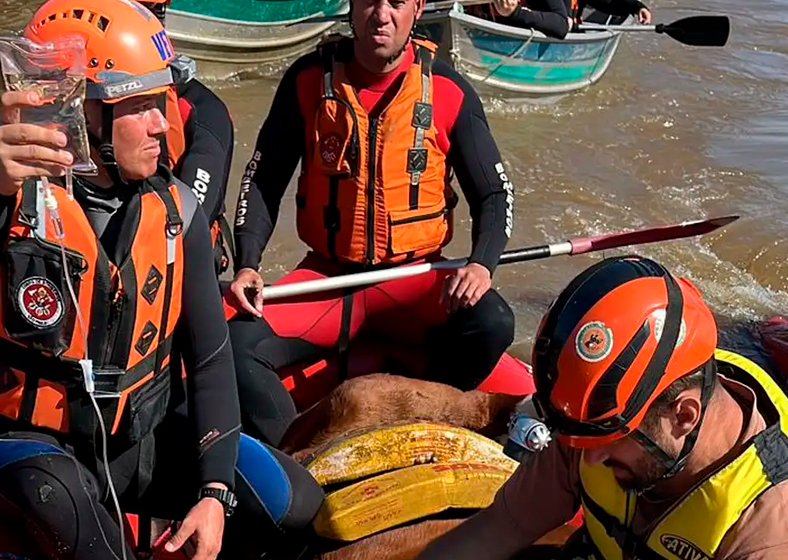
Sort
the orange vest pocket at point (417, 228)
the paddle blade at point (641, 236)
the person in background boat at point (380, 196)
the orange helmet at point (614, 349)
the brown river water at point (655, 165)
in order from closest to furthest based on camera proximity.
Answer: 1. the orange helmet at point (614, 349)
2. the person in background boat at point (380, 196)
3. the orange vest pocket at point (417, 228)
4. the paddle blade at point (641, 236)
5. the brown river water at point (655, 165)

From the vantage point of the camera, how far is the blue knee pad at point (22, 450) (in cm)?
213

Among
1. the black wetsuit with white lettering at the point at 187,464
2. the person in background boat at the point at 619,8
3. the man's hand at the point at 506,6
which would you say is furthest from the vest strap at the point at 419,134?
the person in background boat at the point at 619,8

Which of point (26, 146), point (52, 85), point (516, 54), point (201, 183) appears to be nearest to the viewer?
point (26, 146)

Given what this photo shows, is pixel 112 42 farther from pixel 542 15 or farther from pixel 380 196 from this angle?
pixel 542 15

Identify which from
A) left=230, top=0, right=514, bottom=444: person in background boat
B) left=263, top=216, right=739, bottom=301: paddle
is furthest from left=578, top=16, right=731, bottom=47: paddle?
left=230, top=0, right=514, bottom=444: person in background boat

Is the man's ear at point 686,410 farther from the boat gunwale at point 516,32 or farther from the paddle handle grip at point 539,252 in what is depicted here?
the boat gunwale at point 516,32

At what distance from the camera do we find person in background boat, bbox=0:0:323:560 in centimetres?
213

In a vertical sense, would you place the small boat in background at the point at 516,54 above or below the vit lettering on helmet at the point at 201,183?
below

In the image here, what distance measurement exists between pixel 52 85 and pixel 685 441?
1.41 meters

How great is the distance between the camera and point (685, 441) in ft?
6.15

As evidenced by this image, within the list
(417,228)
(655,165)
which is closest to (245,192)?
(417,228)

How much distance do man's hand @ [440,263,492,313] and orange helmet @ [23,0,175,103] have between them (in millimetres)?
1395

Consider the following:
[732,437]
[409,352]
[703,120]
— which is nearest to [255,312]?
[409,352]

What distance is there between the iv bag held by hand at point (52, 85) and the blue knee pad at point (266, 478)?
813 mm
